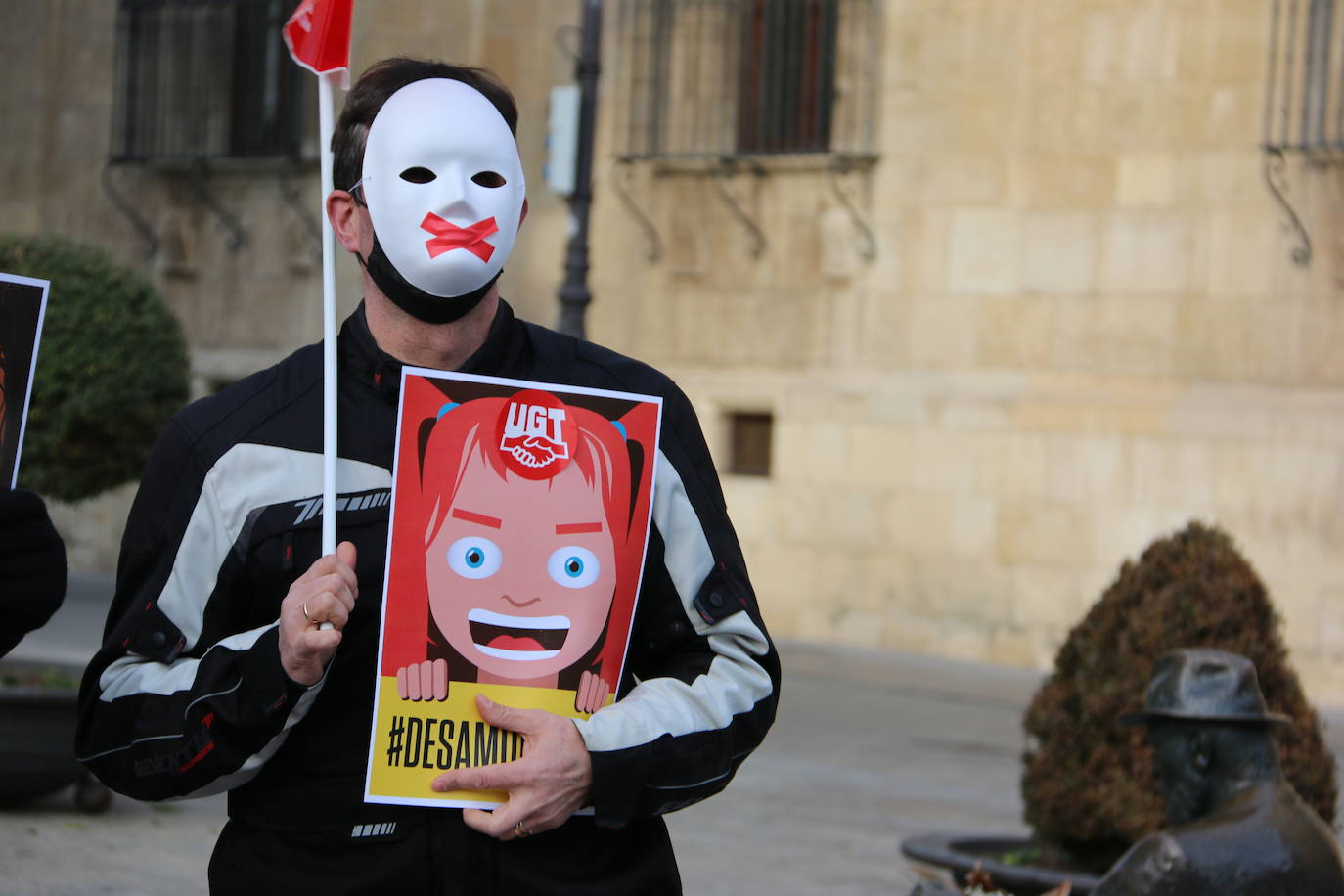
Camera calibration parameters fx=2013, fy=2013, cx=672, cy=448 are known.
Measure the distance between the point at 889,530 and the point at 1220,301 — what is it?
10.3ft

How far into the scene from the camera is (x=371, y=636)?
258 centimetres

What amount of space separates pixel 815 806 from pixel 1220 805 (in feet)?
16.8

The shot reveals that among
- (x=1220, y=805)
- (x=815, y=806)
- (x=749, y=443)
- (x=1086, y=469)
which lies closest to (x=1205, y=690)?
(x=1220, y=805)

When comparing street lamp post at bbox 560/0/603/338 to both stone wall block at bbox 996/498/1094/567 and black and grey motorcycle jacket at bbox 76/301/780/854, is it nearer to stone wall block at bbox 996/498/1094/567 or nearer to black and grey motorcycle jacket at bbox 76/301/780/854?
stone wall block at bbox 996/498/1094/567

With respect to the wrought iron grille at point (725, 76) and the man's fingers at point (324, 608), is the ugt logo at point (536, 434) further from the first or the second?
the wrought iron grille at point (725, 76)

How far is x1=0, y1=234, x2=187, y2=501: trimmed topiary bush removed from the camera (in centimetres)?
947

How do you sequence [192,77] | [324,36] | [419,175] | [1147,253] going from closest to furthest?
[419,175] < [324,36] < [1147,253] < [192,77]

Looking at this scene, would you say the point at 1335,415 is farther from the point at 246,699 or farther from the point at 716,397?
the point at 246,699

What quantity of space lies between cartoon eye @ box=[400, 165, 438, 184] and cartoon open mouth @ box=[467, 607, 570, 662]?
588 mm

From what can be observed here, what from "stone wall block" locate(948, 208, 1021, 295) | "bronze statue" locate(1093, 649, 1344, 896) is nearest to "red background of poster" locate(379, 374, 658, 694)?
"bronze statue" locate(1093, 649, 1344, 896)

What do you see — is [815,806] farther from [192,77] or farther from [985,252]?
[192,77]

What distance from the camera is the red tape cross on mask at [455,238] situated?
2.64m

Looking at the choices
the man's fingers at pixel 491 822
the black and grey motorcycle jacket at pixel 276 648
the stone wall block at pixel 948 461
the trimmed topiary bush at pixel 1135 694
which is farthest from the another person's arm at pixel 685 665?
the stone wall block at pixel 948 461

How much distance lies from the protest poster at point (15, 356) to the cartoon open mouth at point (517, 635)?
2.11 ft
